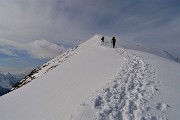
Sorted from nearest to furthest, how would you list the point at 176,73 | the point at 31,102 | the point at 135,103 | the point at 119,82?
the point at 135,103 → the point at 119,82 → the point at 31,102 → the point at 176,73

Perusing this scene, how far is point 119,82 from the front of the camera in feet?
60.4

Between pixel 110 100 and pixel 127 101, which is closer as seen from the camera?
pixel 127 101

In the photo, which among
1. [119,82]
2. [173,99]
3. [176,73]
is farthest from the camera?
[176,73]

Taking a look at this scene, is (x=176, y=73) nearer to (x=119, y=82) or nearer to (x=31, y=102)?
(x=119, y=82)

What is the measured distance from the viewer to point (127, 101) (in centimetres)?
1502

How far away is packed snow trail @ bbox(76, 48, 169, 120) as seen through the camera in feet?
43.9

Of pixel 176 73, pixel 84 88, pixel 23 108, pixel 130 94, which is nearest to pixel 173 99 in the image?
pixel 130 94

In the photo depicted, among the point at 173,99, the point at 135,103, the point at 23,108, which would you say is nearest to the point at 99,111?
the point at 135,103

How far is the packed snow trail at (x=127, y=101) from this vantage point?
1338 cm

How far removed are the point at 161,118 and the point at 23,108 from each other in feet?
32.9

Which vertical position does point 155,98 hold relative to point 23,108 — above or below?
above

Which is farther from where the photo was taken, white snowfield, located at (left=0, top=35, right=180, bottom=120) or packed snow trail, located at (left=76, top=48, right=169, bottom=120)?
white snowfield, located at (left=0, top=35, right=180, bottom=120)

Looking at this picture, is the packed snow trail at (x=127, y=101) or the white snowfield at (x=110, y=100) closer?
Answer: the packed snow trail at (x=127, y=101)

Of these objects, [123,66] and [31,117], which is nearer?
[31,117]
